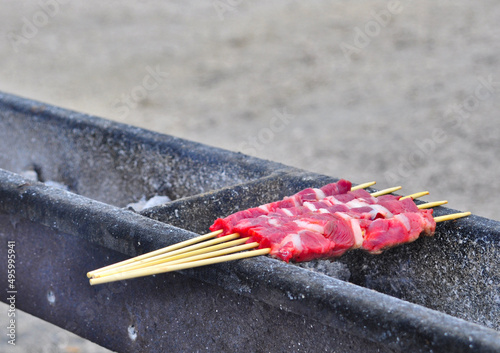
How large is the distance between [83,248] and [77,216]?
0.13m

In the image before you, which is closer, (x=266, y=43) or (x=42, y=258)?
(x=42, y=258)

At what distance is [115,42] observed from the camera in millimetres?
10094

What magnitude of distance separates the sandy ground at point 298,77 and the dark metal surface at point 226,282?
3.11m

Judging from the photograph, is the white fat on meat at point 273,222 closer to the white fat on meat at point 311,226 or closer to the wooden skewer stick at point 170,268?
the white fat on meat at point 311,226

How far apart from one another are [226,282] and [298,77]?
6.86 metres

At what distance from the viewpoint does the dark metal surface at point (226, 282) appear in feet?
6.59

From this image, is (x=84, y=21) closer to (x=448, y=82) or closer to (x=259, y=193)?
(x=448, y=82)

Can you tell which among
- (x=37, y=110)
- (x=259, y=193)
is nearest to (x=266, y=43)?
(x=37, y=110)

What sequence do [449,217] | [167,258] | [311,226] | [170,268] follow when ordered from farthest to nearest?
1. [449,217]
2. [311,226]
3. [167,258]
4. [170,268]

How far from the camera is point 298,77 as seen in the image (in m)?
8.88

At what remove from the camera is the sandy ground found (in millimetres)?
6895

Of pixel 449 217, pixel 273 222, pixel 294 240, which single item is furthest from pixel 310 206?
pixel 449 217

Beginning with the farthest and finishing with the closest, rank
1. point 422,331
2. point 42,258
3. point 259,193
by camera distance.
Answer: point 259,193, point 42,258, point 422,331

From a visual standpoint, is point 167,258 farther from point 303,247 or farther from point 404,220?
point 404,220
